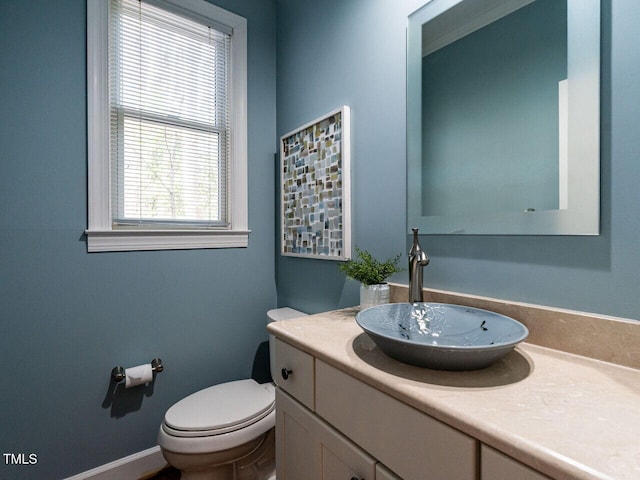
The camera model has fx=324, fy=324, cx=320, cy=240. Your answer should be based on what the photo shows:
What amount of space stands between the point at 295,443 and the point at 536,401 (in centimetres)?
68

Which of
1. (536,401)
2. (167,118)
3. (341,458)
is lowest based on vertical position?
(341,458)

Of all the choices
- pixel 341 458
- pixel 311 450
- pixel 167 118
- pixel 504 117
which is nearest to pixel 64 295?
pixel 167 118

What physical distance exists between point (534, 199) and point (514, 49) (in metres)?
0.45

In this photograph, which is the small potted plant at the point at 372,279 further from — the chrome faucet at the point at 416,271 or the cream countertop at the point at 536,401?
the cream countertop at the point at 536,401

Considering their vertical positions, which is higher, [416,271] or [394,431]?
[416,271]

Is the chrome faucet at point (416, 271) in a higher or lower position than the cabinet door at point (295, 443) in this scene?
higher

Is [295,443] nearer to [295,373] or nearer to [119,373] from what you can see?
[295,373]

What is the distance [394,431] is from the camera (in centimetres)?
65

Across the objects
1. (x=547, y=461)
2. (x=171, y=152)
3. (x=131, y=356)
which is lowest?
(x=131, y=356)

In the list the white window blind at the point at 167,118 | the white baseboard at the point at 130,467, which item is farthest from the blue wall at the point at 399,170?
the white baseboard at the point at 130,467

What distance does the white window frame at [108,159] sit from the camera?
1.47 m

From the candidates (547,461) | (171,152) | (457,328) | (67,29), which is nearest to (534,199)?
(457,328)

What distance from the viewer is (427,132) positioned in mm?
1172

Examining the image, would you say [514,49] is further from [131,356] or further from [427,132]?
[131,356]
